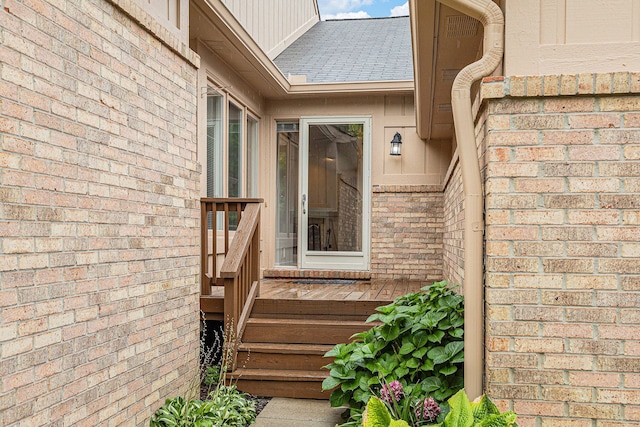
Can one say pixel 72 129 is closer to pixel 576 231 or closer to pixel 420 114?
pixel 576 231

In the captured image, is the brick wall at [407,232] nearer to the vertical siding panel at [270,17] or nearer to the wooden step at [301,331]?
the vertical siding panel at [270,17]

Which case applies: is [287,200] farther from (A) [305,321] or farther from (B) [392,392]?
(B) [392,392]

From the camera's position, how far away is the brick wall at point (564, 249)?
2.29 meters

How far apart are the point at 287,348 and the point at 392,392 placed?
75.1 inches

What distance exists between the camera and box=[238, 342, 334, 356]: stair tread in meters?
4.49

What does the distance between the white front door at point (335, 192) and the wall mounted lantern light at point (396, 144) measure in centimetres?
36

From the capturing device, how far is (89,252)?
267cm

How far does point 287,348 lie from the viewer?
4551 mm

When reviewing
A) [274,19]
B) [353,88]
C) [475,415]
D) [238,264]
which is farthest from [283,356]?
[274,19]

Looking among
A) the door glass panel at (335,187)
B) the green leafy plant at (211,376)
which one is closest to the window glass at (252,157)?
the door glass panel at (335,187)

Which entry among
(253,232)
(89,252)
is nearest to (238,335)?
(253,232)

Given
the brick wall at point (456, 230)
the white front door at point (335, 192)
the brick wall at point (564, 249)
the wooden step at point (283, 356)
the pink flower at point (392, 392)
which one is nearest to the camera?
the brick wall at point (564, 249)

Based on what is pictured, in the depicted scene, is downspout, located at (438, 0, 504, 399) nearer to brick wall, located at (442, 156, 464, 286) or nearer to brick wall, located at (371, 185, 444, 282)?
brick wall, located at (442, 156, 464, 286)

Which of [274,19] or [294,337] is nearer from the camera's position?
[294,337]
